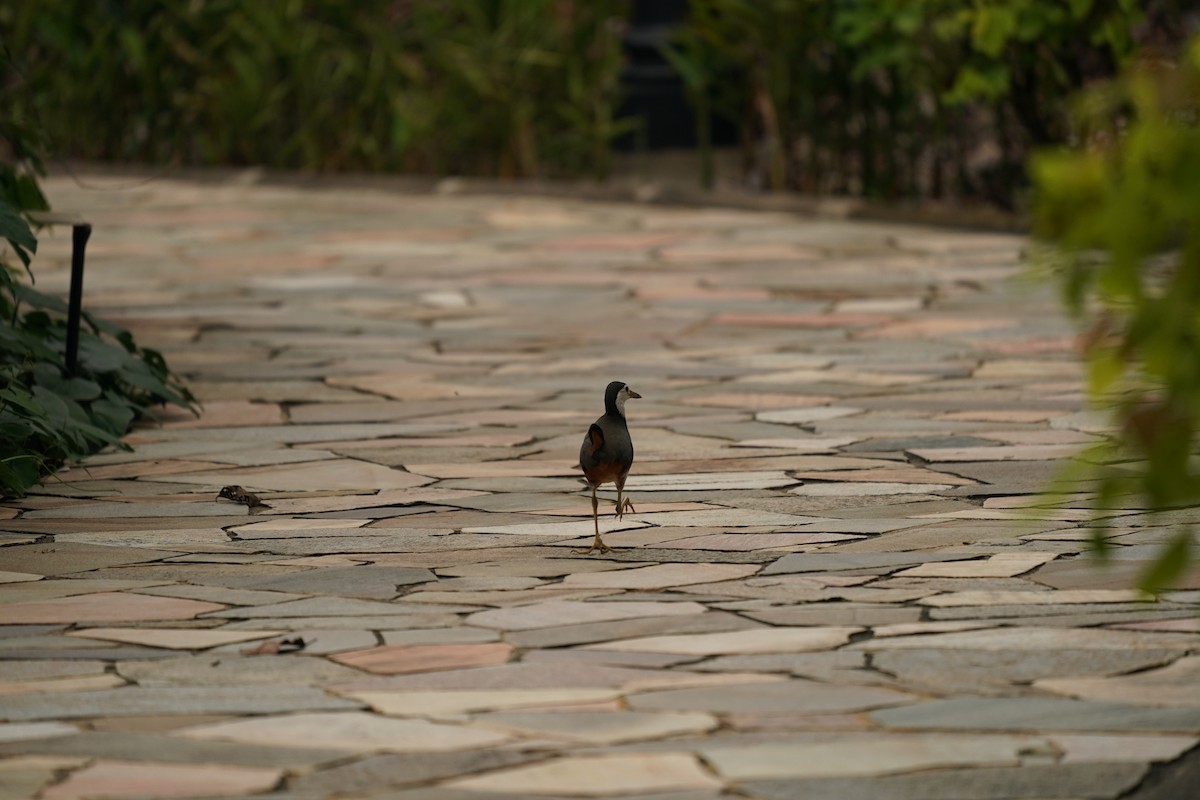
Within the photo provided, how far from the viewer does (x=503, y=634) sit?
4.19m

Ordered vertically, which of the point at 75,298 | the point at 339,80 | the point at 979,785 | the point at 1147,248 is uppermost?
the point at 339,80

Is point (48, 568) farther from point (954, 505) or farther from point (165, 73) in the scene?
point (165, 73)

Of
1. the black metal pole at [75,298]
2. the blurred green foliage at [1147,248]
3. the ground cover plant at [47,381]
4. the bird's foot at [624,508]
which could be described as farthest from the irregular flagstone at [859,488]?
the blurred green foliage at [1147,248]

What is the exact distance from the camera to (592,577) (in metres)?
4.66

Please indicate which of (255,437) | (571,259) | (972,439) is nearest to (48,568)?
(255,437)

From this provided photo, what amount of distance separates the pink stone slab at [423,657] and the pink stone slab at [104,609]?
491mm

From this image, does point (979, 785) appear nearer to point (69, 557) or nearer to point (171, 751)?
point (171, 751)

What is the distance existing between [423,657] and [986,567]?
132 centimetres

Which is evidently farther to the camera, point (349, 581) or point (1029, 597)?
point (349, 581)

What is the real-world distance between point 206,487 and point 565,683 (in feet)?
7.27

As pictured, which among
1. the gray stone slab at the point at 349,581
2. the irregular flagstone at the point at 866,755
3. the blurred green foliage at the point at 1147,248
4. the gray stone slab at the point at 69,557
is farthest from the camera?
the gray stone slab at the point at 69,557

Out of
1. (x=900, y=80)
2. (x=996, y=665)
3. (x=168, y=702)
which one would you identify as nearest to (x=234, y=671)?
(x=168, y=702)

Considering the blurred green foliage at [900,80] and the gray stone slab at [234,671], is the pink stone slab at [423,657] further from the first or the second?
the blurred green foliage at [900,80]

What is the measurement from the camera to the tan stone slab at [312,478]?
5.84 metres
